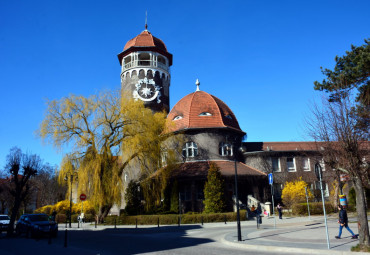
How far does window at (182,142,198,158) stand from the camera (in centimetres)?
3391

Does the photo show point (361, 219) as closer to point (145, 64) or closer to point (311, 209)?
point (311, 209)

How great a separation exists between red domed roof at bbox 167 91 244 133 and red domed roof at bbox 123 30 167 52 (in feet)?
32.6

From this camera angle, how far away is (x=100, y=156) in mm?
24688

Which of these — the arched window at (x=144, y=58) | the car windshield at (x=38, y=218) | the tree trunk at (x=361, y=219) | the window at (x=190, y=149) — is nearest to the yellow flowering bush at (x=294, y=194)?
the window at (x=190, y=149)

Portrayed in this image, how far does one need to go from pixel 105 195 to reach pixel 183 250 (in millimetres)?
14466

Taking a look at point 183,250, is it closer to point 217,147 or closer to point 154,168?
point 154,168

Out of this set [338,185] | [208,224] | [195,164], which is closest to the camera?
[208,224]

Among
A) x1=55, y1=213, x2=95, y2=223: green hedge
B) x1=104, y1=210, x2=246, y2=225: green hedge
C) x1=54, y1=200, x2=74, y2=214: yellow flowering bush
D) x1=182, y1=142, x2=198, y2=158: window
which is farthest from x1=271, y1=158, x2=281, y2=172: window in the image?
x1=54, y1=200, x2=74, y2=214: yellow flowering bush

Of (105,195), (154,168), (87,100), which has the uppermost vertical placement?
(87,100)

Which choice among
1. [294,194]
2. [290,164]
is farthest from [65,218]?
[290,164]

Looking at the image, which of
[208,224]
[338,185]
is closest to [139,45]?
[208,224]

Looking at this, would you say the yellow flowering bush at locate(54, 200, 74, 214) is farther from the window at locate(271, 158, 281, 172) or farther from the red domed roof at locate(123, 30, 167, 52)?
the window at locate(271, 158, 281, 172)

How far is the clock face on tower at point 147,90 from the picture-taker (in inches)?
1560

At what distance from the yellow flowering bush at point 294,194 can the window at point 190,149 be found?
11182mm
